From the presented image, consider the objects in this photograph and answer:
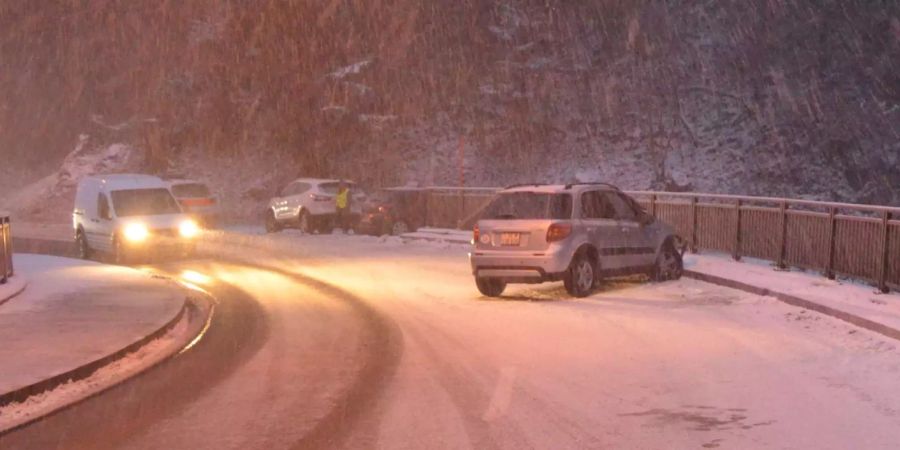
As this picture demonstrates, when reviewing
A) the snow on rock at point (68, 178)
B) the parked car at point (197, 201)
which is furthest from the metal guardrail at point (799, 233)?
the snow on rock at point (68, 178)

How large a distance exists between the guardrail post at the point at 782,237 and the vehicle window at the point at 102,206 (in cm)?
1514


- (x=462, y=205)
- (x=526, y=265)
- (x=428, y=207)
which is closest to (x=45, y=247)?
(x=428, y=207)

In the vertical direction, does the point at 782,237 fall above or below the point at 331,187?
below

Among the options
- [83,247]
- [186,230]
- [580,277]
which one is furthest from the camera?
[83,247]

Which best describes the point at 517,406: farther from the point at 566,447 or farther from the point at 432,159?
the point at 432,159

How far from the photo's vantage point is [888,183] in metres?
39.2

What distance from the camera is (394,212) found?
1142 inches

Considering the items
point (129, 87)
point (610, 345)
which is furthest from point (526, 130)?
point (610, 345)

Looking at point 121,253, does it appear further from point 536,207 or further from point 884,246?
point 884,246

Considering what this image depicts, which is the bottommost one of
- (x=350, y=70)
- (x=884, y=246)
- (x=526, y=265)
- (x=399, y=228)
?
(x=399, y=228)

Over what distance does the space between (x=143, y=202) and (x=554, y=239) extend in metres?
12.5

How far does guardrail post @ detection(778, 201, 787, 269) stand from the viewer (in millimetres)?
17422

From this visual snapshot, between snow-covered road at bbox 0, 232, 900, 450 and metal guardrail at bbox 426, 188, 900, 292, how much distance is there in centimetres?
205

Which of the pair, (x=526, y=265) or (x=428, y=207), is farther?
(x=428, y=207)
